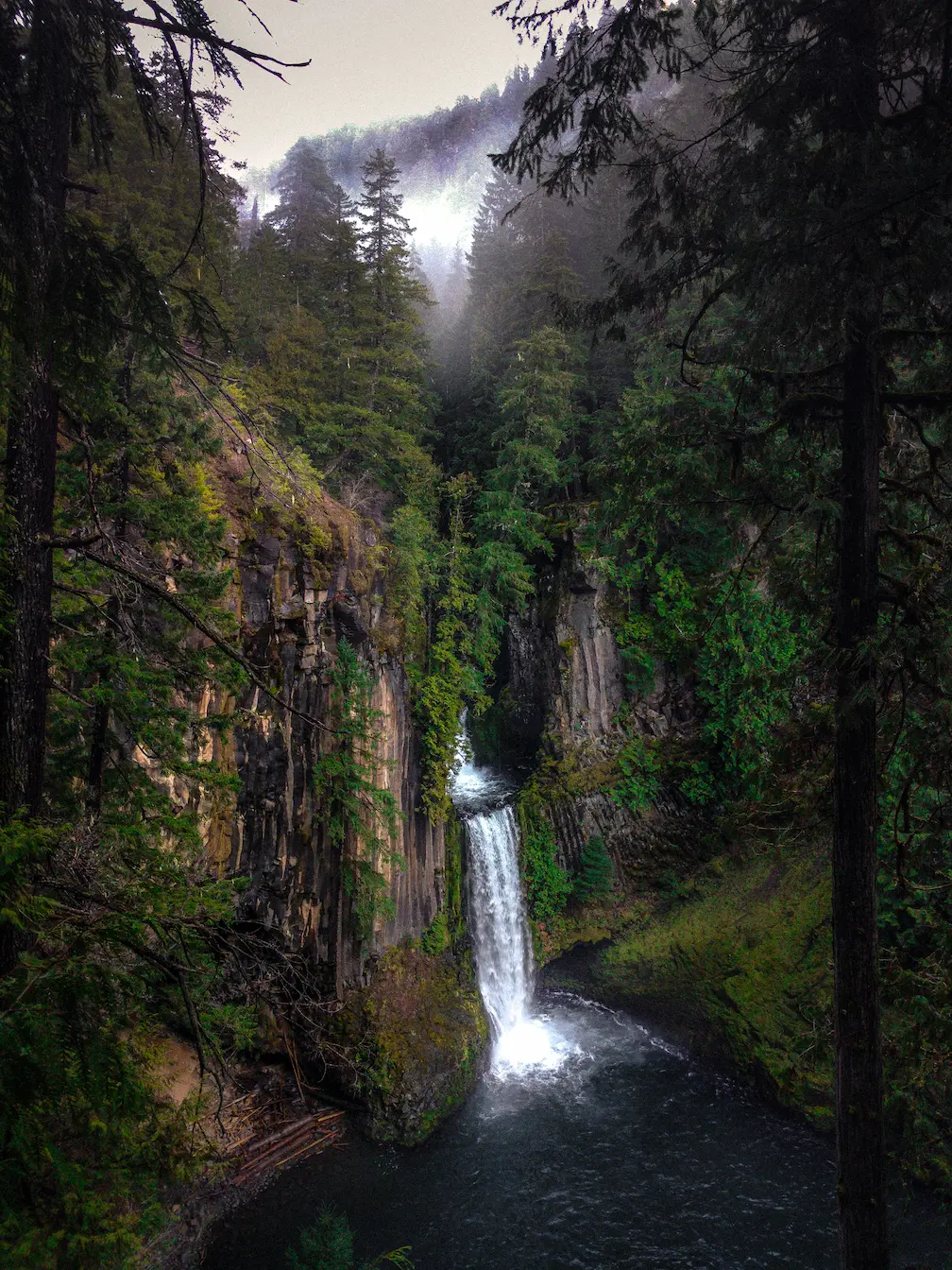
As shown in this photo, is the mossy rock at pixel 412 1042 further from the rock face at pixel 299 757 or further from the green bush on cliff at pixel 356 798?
the green bush on cliff at pixel 356 798

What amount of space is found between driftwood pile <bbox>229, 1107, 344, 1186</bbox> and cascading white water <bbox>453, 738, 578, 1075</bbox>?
3.90 metres

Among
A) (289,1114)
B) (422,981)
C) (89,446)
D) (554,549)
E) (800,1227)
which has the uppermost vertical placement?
(554,549)

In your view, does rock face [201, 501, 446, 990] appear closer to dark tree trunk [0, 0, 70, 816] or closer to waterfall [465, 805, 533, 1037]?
waterfall [465, 805, 533, 1037]

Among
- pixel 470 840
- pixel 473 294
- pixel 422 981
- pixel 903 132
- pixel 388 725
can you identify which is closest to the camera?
pixel 903 132

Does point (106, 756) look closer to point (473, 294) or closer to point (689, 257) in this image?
point (689, 257)

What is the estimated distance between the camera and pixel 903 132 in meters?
4.45

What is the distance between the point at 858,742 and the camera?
15.1 feet

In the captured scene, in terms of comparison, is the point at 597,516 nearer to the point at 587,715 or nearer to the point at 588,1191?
the point at 588,1191

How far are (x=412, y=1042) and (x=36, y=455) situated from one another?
11.9 m

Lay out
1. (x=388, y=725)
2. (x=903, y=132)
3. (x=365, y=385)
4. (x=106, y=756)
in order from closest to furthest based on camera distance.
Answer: (x=903, y=132) < (x=106, y=756) < (x=388, y=725) < (x=365, y=385)

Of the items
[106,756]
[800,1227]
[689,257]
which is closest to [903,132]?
[689,257]

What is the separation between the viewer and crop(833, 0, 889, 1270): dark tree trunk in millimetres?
4301

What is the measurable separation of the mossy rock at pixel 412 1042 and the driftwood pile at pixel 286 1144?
0.63 metres

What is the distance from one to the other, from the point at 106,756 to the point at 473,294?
98.3 feet
